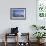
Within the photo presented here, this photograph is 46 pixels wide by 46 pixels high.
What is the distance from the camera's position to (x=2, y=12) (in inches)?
283

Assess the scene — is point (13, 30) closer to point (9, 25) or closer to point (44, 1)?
point (9, 25)

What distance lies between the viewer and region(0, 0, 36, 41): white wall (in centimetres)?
717

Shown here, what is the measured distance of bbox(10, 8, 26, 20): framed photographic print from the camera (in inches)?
283

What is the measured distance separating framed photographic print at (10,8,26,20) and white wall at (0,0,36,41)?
13 centimetres

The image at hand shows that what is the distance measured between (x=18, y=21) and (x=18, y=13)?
36 cm

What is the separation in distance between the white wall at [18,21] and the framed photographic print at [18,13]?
134mm

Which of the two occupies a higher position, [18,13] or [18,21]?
[18,13]

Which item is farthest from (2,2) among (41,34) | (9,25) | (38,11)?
(41,34)

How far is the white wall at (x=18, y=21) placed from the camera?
23.5 feet

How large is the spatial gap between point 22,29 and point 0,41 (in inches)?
44.9

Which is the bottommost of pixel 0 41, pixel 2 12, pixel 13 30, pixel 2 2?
pixel 0 41

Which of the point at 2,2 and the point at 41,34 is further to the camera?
the point at 2,2

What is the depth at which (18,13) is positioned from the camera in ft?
23.6

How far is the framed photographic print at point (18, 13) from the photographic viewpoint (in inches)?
283
